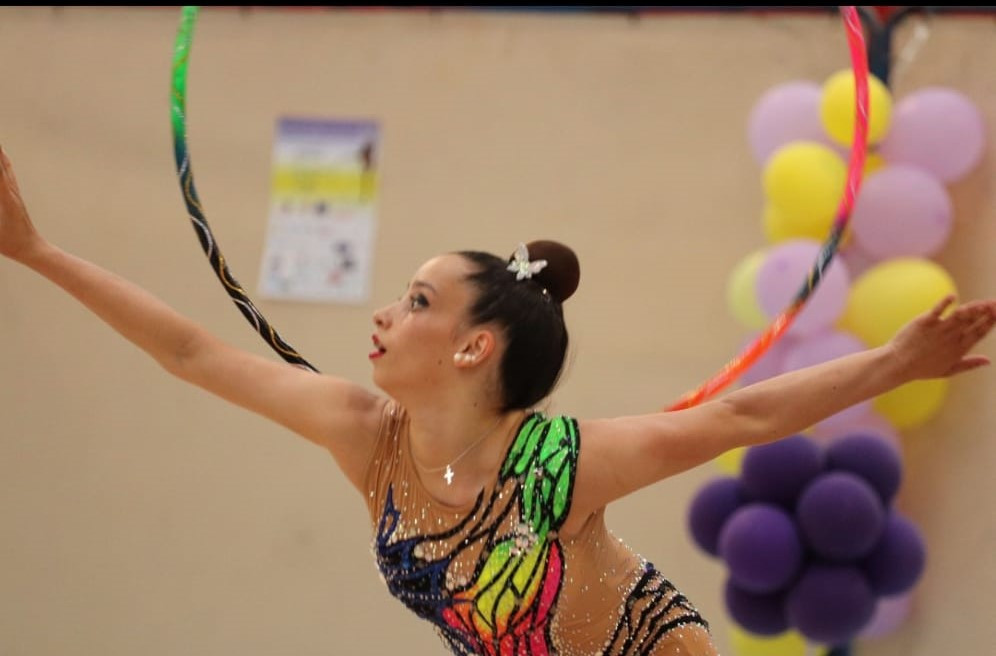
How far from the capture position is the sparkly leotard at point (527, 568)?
1802 mm

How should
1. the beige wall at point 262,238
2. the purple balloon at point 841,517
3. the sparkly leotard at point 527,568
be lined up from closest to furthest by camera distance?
the sparkly leotard at point 527,568
the purple balloon at point 841,517
the beige wall at point 262,238

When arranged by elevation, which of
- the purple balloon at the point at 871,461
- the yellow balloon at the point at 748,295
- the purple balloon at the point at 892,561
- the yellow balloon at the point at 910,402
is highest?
the yellow balloon at the point at 748,295

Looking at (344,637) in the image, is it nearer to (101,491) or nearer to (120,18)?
(101,491)

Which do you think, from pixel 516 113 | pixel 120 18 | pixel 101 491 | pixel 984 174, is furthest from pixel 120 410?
pixel 984 174

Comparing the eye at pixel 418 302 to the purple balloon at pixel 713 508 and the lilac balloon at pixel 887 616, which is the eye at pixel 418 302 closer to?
the purple balloon at pixel 713 508

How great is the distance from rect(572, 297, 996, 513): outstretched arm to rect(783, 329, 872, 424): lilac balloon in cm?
118

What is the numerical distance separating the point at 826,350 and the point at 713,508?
471 millimetres

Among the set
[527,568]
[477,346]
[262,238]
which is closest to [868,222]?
[477,346]

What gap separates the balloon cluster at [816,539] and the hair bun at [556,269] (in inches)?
43.4

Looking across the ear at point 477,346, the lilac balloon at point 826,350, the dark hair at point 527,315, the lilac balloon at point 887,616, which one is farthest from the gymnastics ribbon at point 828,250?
the lilac balloon at point 887,616

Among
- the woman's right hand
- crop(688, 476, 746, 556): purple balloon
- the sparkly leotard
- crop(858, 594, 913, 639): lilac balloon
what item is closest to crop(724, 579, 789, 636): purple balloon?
crop(688, 476, 746, 556): purple balloon

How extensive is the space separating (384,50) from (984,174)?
1742mm

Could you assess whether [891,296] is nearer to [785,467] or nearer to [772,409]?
[785,467]

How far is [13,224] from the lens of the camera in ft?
6.31
